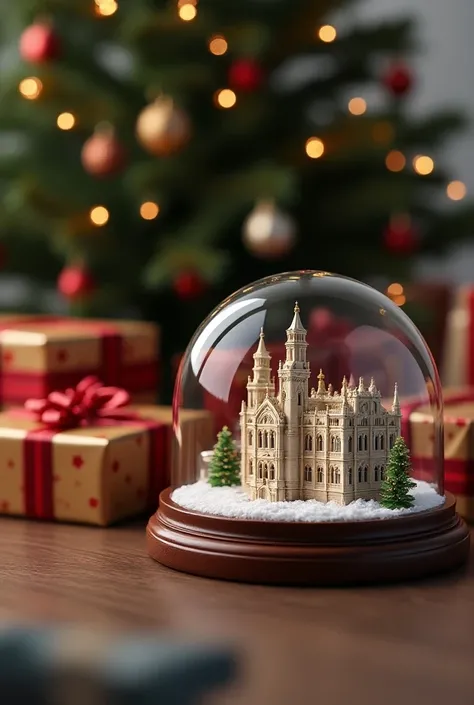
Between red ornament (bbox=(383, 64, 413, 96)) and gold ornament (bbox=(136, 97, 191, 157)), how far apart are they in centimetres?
61

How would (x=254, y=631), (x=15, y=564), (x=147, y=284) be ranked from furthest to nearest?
(x=147, y=284) < (x=15, y=564) < (x=254, y=631)

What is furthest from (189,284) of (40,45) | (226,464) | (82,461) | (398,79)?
(226,464)

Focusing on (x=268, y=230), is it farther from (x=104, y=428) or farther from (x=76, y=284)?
(x=104, y=428)

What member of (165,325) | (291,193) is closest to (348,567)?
(291,193)

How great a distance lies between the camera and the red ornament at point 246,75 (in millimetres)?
2340

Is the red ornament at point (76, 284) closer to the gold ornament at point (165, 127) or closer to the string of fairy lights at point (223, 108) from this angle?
the string of fairy lights at point (223, 108)

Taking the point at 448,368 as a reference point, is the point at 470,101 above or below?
above

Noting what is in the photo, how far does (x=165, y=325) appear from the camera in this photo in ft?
8.57

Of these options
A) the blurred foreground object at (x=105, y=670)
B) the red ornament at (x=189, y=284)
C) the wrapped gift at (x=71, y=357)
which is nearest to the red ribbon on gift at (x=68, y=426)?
the wrapped gift at (x=71, y=357)

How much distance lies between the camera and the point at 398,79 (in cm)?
260

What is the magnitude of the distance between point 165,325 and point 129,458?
1.21 m

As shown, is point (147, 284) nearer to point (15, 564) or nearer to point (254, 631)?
point (15, 564)

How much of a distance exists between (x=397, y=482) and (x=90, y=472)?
1.45 ft

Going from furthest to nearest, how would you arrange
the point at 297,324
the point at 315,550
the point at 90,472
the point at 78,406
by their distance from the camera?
the point at 78,406
the point at 90,472
the point at 297,324
the point at 315,550
